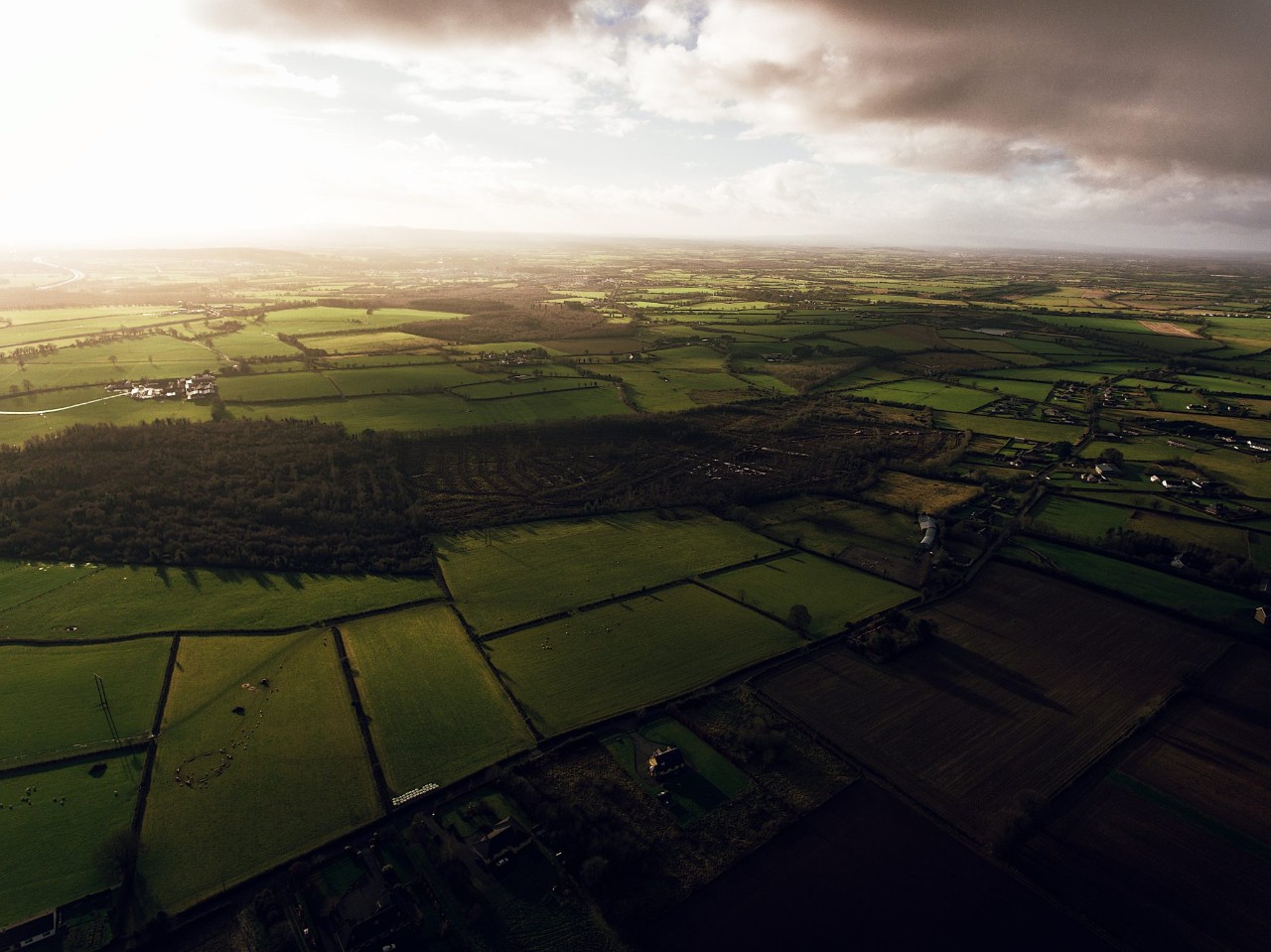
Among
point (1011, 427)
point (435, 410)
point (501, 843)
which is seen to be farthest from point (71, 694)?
point (1011, 427)

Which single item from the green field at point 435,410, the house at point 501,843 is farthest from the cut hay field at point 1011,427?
the house at point 501,843

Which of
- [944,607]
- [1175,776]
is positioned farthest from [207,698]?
[1175,776]

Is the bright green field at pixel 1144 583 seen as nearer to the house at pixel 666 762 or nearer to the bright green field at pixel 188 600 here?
the house at pixel 666 762

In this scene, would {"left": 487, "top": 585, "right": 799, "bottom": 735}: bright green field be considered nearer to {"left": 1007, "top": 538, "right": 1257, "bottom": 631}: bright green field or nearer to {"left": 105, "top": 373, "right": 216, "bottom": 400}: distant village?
{"left": 1007, "top": 538, "right": 1257, "bottom": 631}: bright green field

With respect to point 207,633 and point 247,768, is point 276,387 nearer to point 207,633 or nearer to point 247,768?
point 207,633

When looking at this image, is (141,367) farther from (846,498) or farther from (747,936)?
(747,936)

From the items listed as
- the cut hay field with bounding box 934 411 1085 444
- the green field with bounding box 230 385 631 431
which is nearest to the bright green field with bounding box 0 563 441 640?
the green field with bounding box 230 385 631 431

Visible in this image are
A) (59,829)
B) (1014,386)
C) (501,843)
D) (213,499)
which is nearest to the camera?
(501,843)

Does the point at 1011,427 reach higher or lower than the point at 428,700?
higher
